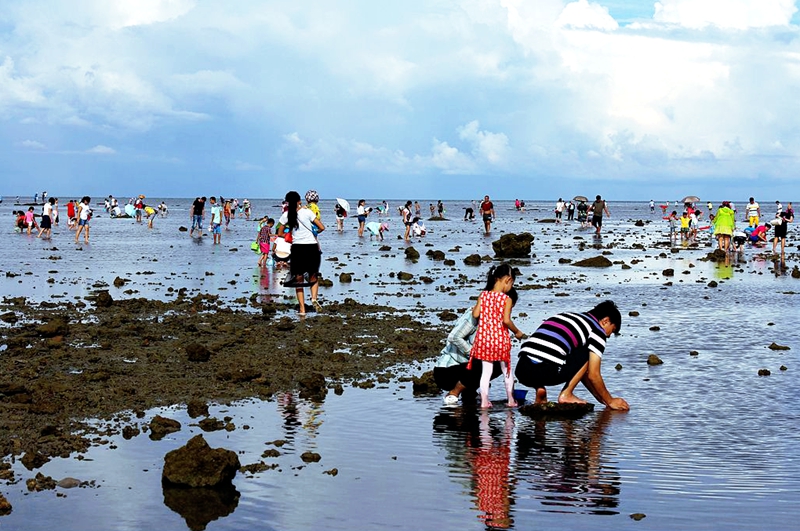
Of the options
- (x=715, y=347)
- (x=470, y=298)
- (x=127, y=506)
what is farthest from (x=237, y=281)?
(x=127, y=506)

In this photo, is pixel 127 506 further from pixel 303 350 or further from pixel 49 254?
pixel 49 254

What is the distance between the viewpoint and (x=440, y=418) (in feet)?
35.1

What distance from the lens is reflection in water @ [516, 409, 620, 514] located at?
25.5 ft

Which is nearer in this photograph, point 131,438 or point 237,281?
point 131,438

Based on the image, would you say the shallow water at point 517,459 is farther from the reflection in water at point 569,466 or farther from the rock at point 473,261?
the rock at point 473,261

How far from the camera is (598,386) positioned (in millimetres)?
11062

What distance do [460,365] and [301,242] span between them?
798 centimetres

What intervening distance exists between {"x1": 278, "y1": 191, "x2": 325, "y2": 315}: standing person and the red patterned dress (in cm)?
786

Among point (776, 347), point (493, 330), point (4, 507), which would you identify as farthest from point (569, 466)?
point (776, 347)

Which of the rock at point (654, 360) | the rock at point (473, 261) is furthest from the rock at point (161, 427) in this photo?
the rock at point (473, 261)

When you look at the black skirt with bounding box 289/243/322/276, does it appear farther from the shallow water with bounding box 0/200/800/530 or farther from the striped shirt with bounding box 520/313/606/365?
the striped shirt with bounding box 520/313/606/365

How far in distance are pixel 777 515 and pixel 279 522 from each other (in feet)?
11.4

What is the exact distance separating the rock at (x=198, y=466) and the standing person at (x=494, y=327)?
3.82m

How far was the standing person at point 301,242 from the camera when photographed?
18641mm
